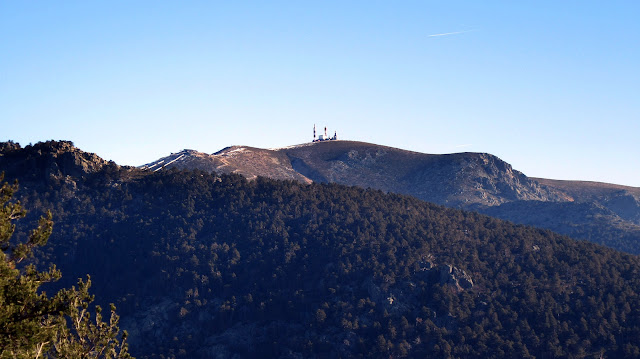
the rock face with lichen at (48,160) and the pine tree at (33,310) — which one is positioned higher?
the rock face with lichen at (48,160)

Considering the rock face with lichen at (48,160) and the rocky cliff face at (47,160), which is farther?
the rock face with lichen at (48,160)

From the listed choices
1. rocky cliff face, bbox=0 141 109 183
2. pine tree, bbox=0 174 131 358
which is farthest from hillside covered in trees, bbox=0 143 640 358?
pine tree, bbox=0 174 131 358

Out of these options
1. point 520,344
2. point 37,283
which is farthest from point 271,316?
point 37,283

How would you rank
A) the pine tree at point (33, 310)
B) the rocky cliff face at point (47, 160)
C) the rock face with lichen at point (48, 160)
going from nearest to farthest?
the pine tree at point (33, 310), the rocky cliff face at point (47, 160), the rock face with lichen at point (48, 160)

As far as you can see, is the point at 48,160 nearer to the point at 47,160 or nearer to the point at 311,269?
the point at 47,160

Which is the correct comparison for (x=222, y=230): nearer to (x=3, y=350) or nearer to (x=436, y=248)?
(x=436, y=248)

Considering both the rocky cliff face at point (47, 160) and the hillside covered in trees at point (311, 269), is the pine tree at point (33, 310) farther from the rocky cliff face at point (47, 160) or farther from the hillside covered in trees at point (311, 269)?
the rocky cliff face at point (47, 160)

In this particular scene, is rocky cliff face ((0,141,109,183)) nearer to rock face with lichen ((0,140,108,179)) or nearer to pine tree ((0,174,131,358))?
rock face with lichen ((0,140,108,179))

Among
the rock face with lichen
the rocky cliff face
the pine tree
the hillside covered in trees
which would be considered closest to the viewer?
the pine tree

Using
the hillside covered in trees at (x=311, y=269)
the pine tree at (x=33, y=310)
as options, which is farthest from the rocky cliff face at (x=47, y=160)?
the pine tree at (x=33, y=310)
